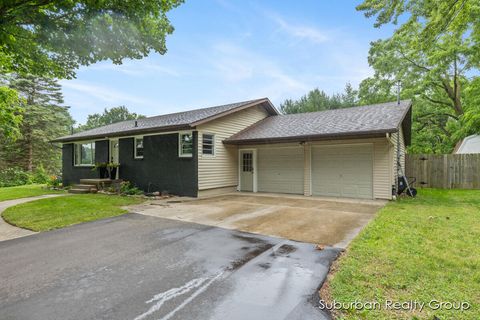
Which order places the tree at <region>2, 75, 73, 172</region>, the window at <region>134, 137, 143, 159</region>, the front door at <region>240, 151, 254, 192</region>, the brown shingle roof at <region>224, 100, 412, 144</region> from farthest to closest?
the tree at <region>2, 75, 73, 172</region>
the front door at <region>240, 151, 254, 192</region>
the window at <region>134, 137, 143, 159</region>
the brown shingle roof at <region>224, 100, 412, 144</region>

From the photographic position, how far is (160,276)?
3.18m

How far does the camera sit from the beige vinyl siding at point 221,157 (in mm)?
10266

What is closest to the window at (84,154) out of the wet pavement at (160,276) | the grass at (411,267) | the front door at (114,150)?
the front door at (114,150)

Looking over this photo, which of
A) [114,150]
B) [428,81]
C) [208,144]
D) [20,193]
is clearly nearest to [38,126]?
[20,193]

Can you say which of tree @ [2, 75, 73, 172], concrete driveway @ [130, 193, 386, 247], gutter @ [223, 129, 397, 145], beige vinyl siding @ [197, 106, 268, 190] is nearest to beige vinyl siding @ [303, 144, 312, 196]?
gutter @ [223, 129, 397, 145]

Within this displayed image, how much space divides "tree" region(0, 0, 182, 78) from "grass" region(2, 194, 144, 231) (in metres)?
4.12

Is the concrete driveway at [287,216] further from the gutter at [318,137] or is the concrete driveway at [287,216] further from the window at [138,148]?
the window at [138,148]

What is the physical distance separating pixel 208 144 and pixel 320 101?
62.5 ft

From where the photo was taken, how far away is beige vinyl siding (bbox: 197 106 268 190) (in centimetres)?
1027

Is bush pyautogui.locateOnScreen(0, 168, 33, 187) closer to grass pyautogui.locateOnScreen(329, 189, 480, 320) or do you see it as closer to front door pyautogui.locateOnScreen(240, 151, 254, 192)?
front door pyautogui.locateOnScreen(240, 151, 254, 192)

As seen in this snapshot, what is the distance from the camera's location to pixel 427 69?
19.5 metres

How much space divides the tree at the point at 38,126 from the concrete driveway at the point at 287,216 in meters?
21.2

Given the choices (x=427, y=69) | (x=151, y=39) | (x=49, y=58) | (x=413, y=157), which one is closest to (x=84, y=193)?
(x=49, y=58)

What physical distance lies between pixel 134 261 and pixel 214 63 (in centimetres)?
1628
